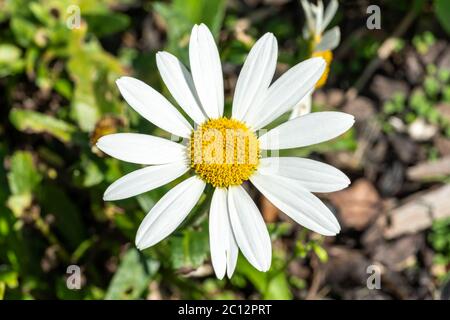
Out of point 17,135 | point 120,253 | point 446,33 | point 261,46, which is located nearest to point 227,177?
point 261,46

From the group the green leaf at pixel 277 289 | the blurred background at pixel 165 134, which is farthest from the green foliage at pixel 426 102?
the green leaf at pixel 277 289

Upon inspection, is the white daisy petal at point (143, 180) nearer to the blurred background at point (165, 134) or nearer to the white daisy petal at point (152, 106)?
the white daisy petal at point (152, 106)

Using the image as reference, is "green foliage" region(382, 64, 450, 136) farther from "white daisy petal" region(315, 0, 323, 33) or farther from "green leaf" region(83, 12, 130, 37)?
"green leaf" region(83, 12, 130, 37)

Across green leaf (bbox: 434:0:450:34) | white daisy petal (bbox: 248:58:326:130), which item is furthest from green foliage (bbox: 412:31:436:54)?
white daisy petal (bbox: 248:58:326:130)

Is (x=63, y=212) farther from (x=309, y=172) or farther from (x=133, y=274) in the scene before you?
(x=309, y=172)

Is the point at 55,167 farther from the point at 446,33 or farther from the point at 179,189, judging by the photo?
the point at 446,33

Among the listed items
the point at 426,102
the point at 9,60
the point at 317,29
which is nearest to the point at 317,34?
the point at 317,29
